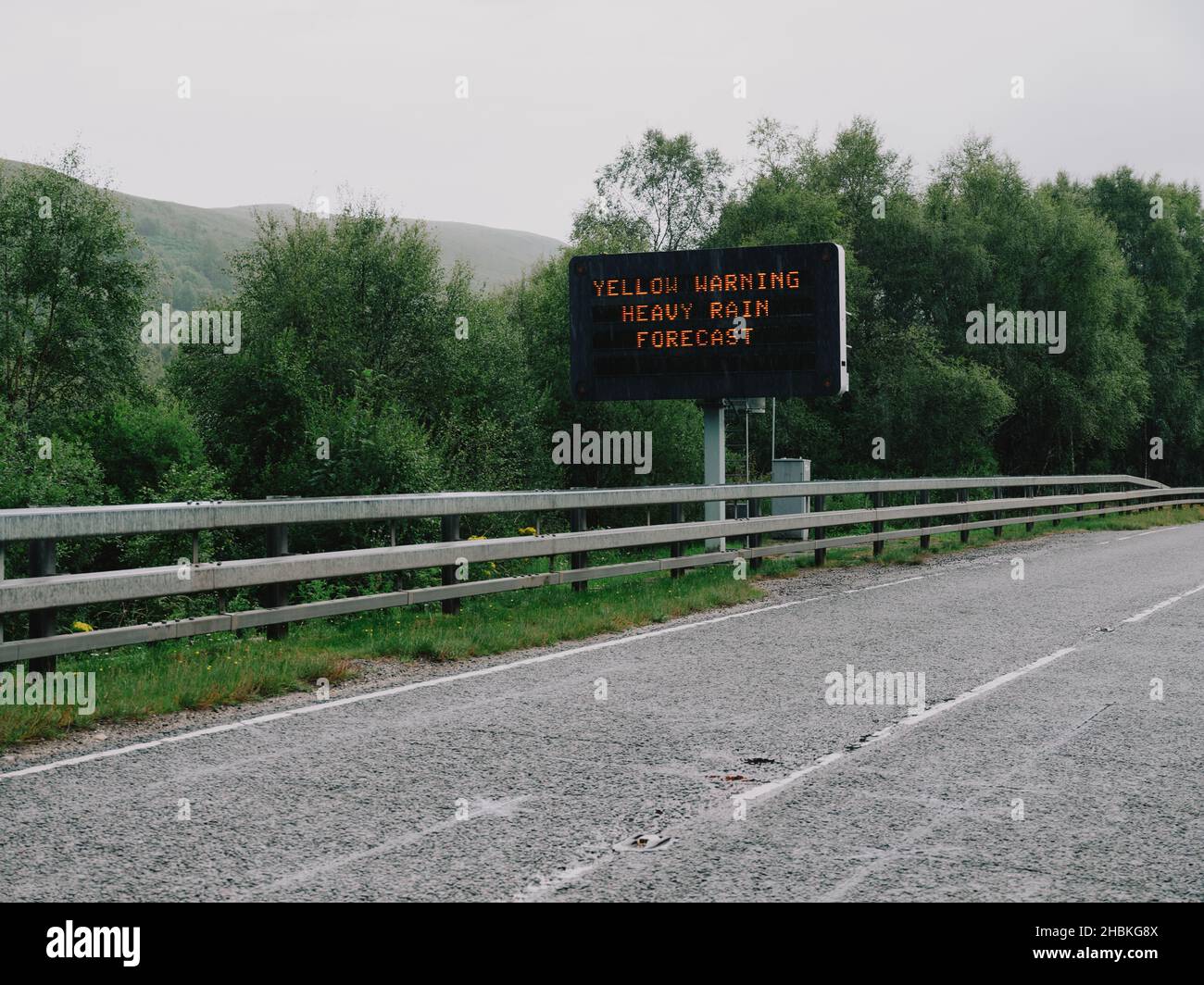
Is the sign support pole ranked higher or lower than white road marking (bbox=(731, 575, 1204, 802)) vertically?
higher

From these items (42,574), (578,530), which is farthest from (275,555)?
(578,530)

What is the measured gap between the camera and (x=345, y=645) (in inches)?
363

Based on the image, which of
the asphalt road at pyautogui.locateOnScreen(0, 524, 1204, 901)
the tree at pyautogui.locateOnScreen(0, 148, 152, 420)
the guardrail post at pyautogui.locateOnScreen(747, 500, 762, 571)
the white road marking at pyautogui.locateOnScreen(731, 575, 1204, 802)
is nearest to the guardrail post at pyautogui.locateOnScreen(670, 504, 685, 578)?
the guardrail post at pyautogui.locateOnScreen(747, 500, 762, 571)

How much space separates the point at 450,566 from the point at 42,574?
4097 mm

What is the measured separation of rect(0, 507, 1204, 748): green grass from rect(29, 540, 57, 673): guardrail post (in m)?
0.46

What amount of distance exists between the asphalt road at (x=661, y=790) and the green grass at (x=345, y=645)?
1.59 feet

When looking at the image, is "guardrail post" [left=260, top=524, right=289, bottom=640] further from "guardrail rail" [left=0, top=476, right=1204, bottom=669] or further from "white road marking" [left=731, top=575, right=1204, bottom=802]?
"white road marking" [left=731, top=575, right=1204, bottom=802]

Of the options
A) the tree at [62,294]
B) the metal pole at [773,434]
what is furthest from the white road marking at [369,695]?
the tree at [62,294]

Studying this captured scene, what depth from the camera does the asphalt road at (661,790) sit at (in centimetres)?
408

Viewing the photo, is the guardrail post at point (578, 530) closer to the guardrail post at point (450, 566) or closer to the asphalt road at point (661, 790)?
the guardrail post at point (450, 566)

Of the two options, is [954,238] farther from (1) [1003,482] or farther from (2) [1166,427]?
(1) [1003,482]

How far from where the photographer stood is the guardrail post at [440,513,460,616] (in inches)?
414

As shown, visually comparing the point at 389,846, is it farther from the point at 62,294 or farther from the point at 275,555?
the point at 62,294
